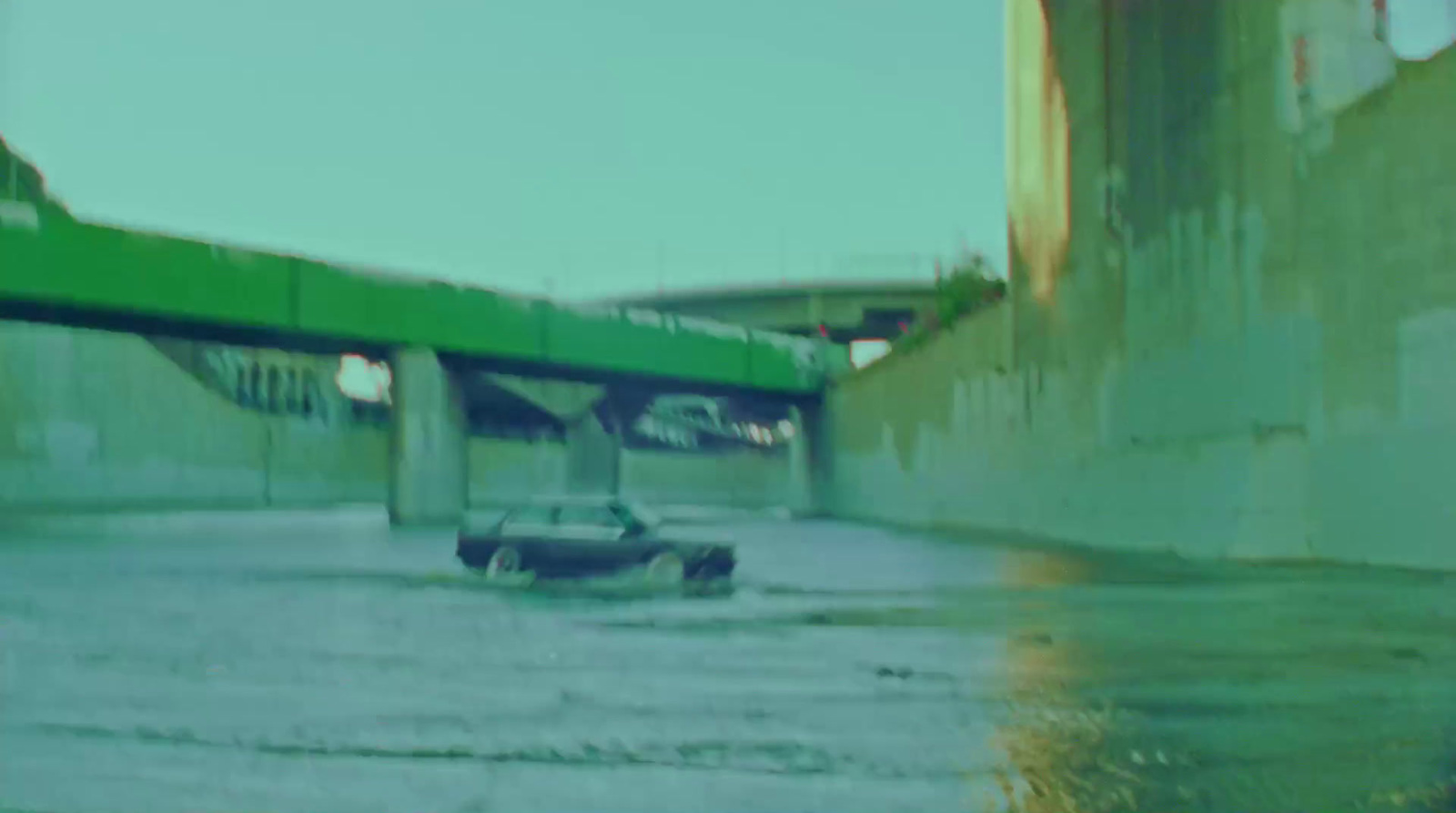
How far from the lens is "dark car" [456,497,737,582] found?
20.1m

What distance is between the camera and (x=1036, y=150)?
37.9m

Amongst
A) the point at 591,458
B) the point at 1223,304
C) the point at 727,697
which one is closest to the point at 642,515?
the point at 727,697

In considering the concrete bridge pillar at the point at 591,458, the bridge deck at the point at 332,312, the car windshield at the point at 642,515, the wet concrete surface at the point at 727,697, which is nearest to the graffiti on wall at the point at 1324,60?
the wet concrete surface at the point at 727,697

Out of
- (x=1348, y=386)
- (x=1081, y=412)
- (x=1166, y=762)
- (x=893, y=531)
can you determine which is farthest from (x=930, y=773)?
(x=893, y=531)

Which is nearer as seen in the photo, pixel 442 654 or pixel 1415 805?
pixel 1415 805

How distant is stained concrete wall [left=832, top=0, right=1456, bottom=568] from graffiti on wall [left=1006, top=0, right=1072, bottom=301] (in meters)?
0.12

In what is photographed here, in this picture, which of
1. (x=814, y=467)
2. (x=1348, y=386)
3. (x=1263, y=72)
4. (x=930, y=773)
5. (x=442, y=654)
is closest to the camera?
(x=930, y=773)

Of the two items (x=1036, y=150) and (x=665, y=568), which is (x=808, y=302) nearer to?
(x=1036, y=150)

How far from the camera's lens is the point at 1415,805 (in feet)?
22.0

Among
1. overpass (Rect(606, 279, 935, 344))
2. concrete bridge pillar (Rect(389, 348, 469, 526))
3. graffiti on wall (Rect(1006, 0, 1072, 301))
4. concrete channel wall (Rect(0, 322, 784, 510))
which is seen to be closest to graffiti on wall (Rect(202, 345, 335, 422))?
concrete channel wall (Rect(0, 322, 784, 510))

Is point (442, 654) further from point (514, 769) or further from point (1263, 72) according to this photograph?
point (1263, 72)

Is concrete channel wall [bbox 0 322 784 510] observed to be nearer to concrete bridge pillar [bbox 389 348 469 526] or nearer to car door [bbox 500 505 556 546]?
concrete bridge pillar [bbox 389 348 469 526]

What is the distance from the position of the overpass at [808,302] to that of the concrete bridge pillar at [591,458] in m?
12.3

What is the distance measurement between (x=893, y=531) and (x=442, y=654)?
112 feet
